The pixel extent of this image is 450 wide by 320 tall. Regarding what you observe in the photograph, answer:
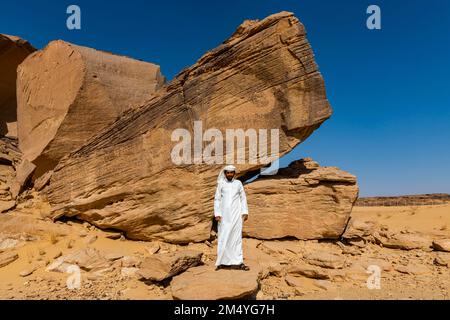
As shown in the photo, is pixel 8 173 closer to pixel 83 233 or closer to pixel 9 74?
pixel 83 233

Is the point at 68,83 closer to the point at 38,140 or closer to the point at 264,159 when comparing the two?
the point at 38,140

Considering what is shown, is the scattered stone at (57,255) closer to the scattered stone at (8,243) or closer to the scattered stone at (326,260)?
the scattered stone at (8,243)

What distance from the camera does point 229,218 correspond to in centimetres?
631

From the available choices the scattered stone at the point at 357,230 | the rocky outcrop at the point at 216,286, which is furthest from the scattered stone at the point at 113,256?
the scattered stone at the point at 357,230

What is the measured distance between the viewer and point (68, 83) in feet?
31.0

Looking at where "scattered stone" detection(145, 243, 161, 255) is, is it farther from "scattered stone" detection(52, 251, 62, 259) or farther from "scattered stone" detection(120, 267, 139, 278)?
"scattered stone" detection(52, 251, 62, 259)

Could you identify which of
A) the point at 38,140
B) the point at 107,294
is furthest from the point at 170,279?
the point at 38,140

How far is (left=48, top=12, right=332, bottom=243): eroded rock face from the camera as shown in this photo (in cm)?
842

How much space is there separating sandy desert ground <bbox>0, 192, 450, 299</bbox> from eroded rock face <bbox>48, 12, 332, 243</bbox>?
63 centimetres

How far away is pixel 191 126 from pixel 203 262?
11.4 ft

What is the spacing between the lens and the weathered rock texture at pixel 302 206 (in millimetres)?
8531

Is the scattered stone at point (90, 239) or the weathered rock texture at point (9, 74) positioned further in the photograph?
the weathered rock texture at point (9, 74)

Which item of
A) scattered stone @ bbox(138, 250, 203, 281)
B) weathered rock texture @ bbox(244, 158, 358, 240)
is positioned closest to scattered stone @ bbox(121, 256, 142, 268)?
scattered stone @ bbox(138, 250, 203, 281)

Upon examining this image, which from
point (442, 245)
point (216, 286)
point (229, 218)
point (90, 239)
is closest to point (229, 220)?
point (229, 218)
